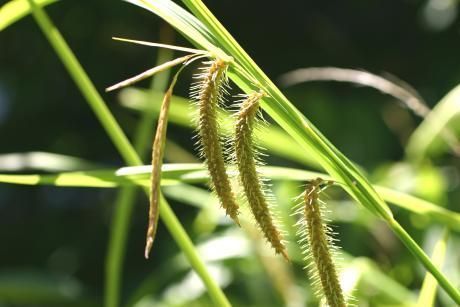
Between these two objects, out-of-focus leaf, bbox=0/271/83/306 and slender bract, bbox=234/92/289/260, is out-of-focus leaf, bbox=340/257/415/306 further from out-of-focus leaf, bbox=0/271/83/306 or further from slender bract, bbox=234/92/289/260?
out-of-focus leaf, bbox=0/271/83/306

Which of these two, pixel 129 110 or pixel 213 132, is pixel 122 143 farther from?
pixel 129 110

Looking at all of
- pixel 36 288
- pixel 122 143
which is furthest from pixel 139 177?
pixel 36 288

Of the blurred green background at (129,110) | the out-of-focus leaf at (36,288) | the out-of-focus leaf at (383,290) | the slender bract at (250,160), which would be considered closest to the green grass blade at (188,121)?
the out-of-focus leaf at (383,290)

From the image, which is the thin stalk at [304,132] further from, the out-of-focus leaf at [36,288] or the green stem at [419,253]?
the out-of-focus leaf at [36,288]

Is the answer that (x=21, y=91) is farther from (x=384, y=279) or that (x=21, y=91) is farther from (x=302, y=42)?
(x=384, y=279)

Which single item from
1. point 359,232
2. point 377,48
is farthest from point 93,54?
point 359,232
